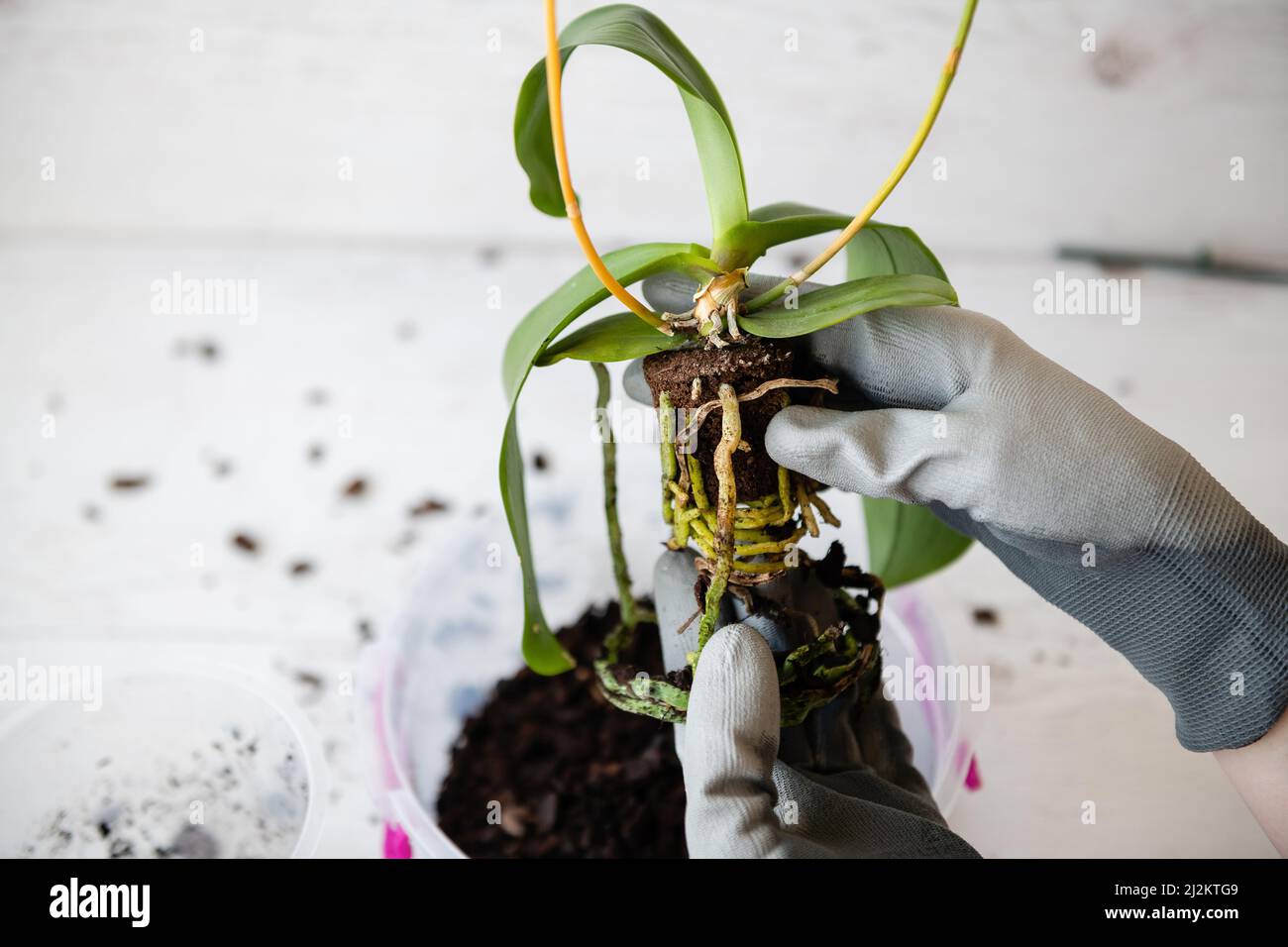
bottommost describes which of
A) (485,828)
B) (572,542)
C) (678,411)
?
(485,828)

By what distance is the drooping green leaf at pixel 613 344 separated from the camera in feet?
2.10

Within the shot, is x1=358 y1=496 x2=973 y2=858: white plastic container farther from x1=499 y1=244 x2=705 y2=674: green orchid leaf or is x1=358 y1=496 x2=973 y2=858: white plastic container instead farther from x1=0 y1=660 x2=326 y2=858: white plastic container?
x1=499 y1=244 x2=705 y2=674: green orchid leaf

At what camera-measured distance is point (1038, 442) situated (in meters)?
0.61

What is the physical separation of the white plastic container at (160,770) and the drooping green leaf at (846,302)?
22.1 inches

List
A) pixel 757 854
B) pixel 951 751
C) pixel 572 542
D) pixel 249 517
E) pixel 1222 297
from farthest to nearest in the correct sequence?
pixel 1222 297, pixel 249 517, pixel 572 542, pixel 951 751, pixel 757 854

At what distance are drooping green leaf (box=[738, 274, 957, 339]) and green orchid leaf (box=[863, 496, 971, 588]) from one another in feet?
1.04

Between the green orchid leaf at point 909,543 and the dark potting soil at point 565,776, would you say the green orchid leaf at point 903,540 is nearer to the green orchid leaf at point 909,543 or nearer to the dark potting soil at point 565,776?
the green orchid leaf at point 909,543

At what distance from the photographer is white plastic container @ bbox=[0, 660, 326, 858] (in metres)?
0.87

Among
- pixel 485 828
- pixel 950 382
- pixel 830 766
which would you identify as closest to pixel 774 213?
pixel 950 382

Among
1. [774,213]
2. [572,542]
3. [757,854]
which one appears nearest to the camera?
[757,854]

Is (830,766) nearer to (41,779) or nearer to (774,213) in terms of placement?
(774,213)

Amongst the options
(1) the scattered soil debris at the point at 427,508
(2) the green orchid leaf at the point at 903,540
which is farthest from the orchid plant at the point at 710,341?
(1) the scattered soil debris at the point at 427,508
